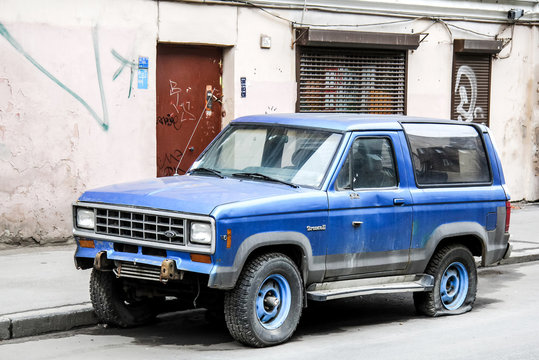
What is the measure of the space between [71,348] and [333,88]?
9.09 metres

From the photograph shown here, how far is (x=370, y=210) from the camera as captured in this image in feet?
26.8

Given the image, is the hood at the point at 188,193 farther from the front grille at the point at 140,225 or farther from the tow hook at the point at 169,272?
the tow hook at the point at 169,272

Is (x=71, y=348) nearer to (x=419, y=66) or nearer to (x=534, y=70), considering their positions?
(x=419, y=66)

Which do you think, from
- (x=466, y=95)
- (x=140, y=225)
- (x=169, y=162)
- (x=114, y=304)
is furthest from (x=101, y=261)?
(x=466, y=95)

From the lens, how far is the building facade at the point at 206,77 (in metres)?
11.9

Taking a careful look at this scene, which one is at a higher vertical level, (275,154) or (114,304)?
(275,154)

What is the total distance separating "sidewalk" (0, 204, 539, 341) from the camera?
26.2 feet

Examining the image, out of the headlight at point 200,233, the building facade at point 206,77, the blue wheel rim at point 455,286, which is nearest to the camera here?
the headlight at point 200,233

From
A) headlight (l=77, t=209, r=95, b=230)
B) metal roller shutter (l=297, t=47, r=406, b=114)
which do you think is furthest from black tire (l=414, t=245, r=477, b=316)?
metal roller shutter (l=297, t=47, r=406, b=114)

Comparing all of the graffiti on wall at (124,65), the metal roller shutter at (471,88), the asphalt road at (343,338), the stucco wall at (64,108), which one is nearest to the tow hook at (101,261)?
the asphalt road at (343,338)

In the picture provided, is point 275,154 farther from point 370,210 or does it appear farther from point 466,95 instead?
point 466,95

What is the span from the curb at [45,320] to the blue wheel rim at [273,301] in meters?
1.76

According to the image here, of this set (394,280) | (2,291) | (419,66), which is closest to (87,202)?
(2,291)

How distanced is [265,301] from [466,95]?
11.2m
